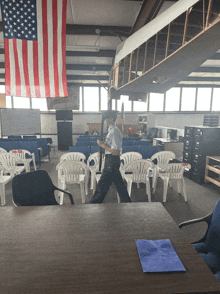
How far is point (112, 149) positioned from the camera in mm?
3008

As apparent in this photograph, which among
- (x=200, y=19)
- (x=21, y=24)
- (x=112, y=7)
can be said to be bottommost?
(x=21, y=24)

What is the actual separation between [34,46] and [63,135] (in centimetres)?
888

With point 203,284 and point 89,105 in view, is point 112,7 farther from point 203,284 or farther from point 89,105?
point 89,105

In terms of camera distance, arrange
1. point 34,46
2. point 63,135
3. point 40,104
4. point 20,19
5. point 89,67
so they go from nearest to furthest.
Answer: point 20,19 < point 34,46 < point 89,67 < point 63,135 < point 40,104

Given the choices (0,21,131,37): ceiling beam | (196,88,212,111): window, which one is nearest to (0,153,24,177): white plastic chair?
(0,21,131,37): ceiling beam

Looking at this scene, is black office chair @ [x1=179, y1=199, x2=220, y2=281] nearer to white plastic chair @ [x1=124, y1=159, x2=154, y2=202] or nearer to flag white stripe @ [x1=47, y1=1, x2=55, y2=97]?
white plastic chair @ [x1=124, y1=159, x2=154, y2=202]

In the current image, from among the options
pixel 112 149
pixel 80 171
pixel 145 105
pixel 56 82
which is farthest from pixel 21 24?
pixel 145 105

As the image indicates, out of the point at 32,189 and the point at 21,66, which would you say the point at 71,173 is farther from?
the point at 21,66

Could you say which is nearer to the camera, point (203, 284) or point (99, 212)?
point (203, 284)

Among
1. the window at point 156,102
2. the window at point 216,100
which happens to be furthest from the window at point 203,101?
the window at point 156,102

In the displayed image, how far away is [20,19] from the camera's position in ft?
8.09

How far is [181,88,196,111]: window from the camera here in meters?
12.9

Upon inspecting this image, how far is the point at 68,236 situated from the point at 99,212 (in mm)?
380

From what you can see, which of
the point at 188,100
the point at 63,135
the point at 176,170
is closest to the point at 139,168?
the point at 176,170
